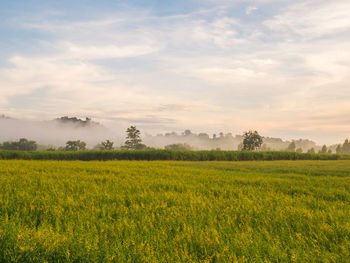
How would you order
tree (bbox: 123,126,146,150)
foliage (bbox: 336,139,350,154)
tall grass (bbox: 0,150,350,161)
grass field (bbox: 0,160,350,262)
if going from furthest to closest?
foliage (bbox: 336,139,350,154) → tree (bbox: 123,126,146,150) → tall grass (bbox: 0,150,350,161) → grass field (bbox: 0,160,350,262)

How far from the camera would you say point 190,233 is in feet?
10.2

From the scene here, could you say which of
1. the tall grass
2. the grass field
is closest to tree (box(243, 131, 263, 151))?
the tall grass

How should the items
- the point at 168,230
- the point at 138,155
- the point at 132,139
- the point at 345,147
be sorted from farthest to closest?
the point at 345,147 → the point at 132,139 → the point at 138,155 → the point at 168,230

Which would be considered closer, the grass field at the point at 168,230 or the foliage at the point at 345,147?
the grass field at the point at 168,230

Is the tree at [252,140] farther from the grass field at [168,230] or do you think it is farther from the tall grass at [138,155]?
the grass field at [168,230]

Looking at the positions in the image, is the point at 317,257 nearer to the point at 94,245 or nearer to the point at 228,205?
the point at 228,205

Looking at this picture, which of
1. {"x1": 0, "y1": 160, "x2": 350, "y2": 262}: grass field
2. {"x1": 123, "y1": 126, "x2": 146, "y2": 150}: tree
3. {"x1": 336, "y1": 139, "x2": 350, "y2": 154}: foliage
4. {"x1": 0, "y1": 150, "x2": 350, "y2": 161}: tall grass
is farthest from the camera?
{"x1": 336, "y1": 139, "x2": 350, "y2": 154}: foliage

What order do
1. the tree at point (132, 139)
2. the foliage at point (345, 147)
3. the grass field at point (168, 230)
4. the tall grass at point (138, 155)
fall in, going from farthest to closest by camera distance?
1. the foliage at point (345, 147)
2. the tree at point (132, 139)
3. the tall grass at point (138, 155)
4. the grass field at point (168, 230)

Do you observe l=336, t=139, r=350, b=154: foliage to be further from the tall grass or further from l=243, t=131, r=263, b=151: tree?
the tall grass

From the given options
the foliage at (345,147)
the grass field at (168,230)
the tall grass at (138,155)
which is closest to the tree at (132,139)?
the tall grass at (138,155)

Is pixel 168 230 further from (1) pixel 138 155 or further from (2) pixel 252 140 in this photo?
(2) pixel 252 140

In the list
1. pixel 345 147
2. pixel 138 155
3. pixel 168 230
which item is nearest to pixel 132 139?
pixel 138 155

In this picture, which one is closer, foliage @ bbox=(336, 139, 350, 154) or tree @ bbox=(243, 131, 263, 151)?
tree @ bbox=(243, 131, 263, 151)

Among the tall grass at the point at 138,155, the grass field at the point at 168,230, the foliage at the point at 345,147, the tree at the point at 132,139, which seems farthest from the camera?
the foliage at the point at 345,147
